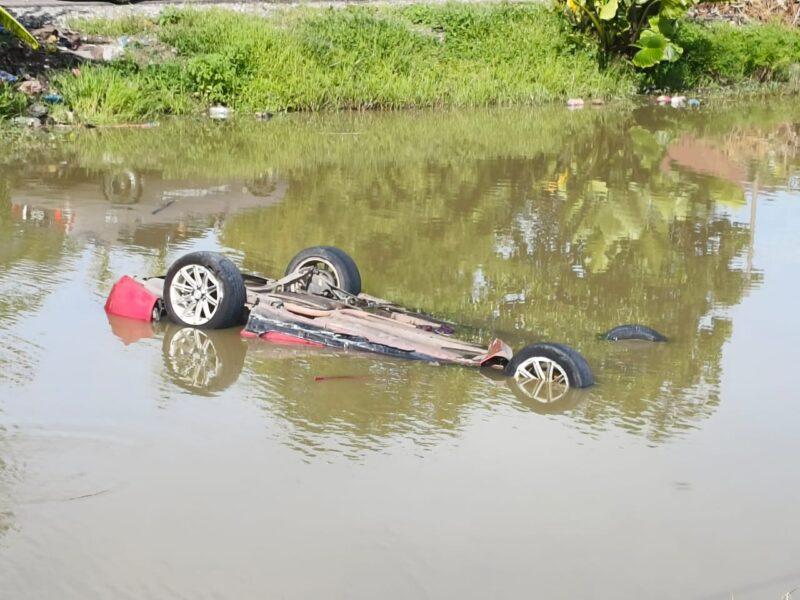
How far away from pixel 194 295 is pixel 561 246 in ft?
14.7

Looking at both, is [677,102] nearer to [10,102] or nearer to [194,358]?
[10,102]

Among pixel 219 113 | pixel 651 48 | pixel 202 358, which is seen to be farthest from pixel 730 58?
pixel 202 358

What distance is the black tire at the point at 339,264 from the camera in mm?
10172

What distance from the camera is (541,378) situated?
8602mm

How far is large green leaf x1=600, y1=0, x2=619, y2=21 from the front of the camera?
24016 mm

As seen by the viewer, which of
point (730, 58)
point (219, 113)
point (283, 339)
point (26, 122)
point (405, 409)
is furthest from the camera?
point (730, 58)

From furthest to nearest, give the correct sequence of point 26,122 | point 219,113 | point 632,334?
point 219,113 → point 26,122 → point 632,334

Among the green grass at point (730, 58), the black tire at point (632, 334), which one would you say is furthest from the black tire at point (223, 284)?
the green grass at point (730, 58)

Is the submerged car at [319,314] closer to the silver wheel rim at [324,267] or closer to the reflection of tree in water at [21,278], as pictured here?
the silver wheel rim at [324,267]

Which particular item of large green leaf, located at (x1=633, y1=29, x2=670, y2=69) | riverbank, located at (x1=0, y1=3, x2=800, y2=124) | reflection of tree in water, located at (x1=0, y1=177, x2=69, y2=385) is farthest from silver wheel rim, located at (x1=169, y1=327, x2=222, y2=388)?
large green leaf, located at (x1=633, y1=29, x2=670, y2=69)

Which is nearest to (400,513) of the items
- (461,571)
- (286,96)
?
(461,571)

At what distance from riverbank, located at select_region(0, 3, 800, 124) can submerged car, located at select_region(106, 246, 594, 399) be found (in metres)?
9.82

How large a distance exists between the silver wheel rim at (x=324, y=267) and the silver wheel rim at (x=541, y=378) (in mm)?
2078

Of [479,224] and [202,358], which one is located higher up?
[479,224]
